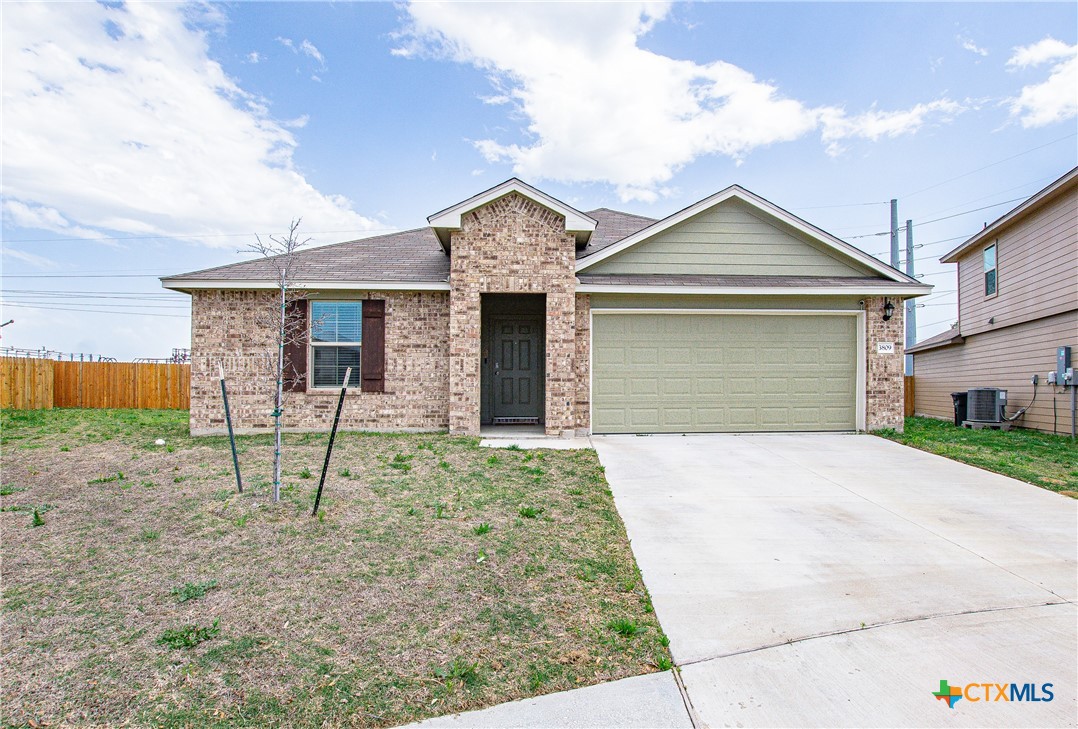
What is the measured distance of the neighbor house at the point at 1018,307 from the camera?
10.8m

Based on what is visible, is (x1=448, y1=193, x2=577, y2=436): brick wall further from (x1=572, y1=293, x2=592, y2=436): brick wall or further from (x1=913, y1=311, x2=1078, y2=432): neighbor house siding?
(x1=913, y1=311, x2=1078, y2=432): neighbor house siding

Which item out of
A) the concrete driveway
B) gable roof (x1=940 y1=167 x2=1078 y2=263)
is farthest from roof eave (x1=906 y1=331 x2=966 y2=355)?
the concrete driveway

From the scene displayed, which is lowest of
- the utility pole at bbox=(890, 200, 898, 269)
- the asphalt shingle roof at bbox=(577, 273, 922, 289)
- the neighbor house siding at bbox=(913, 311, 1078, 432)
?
the neighbor house siding at bbox=(913, 311, 1078, 432)

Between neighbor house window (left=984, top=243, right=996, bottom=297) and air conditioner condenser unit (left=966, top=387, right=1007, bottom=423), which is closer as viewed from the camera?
air conditioner condenser unit (left=966, top=387, right=1007, bottom=423)

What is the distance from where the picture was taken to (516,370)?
11.5 meters

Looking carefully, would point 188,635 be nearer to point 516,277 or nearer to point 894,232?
point 516,277

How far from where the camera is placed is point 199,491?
19.2 feet

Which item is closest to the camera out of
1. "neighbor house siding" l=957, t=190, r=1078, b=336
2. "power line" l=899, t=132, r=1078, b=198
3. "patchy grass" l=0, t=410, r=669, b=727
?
"patchy grass" l=0, t=410, r=669, b=727

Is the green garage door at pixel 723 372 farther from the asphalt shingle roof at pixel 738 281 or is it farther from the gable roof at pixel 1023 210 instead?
the gable roof at pixel 1023 210

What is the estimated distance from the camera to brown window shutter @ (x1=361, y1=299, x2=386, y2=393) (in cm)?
995

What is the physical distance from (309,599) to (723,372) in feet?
27.4

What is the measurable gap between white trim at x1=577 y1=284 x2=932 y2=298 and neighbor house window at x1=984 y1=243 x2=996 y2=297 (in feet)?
19.0

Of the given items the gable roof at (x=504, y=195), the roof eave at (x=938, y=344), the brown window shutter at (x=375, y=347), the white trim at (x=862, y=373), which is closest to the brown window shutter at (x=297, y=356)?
the brown window shutter at (x=375, y=347)

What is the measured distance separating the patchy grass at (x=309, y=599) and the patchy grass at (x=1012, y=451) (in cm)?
571
